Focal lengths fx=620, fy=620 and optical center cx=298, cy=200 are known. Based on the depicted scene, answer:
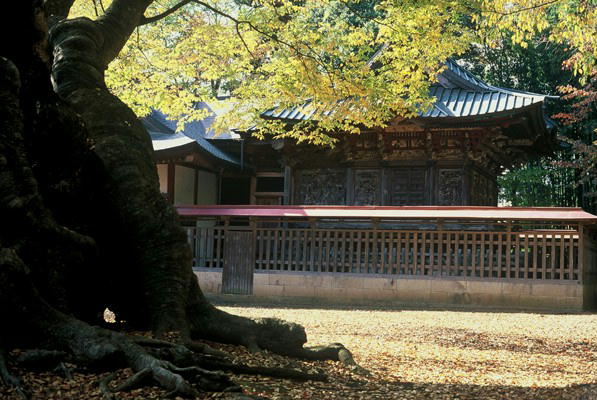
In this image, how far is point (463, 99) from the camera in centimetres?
1734

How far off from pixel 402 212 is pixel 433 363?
8.61 metres

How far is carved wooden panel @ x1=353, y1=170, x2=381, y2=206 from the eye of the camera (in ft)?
59.7

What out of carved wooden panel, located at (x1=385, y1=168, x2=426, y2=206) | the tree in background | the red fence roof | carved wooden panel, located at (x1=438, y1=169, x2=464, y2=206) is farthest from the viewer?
the tree in background

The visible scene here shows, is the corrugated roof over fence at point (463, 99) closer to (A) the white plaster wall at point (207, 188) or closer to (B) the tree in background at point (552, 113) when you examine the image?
(B) the tree in background at point (552, 113)

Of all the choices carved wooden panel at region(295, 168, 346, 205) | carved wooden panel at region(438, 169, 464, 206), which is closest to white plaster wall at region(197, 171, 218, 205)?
carved wooden panel at region(295, 168, 346, 205)

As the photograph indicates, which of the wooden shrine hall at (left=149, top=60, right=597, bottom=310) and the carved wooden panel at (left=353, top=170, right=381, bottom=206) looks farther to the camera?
the carved wooden panel at (left=353, top=170, right=381, bottom=206)

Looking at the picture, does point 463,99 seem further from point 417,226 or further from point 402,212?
point 402,212

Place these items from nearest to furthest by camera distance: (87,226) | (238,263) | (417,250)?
1. (87,226)
2. (417,250)
3. (238,263)

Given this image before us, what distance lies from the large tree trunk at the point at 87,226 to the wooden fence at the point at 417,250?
8.98m

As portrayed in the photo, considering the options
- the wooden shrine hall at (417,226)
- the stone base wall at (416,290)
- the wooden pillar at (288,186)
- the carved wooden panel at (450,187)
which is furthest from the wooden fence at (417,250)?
the wooden pillar at (288,186)

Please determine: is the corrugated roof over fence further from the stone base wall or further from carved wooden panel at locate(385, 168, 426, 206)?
the stone base wall

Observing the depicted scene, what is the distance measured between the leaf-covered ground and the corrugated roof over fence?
610 cm

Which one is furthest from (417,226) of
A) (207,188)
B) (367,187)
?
(207,188)

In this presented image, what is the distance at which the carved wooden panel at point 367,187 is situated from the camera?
18203 mm
